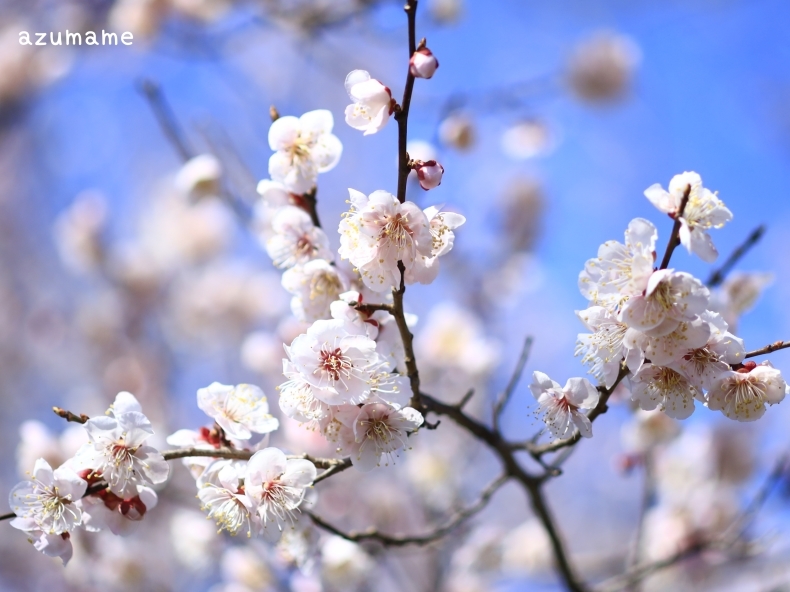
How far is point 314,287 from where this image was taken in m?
1.31

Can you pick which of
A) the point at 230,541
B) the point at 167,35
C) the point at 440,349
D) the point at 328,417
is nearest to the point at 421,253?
the point at 328,417

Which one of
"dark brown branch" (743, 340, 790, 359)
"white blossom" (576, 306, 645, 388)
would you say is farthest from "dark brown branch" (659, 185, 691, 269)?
"dark brown branch" (743, 340, 790, 359)

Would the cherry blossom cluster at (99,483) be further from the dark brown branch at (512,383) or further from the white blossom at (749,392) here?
the white blossom at (749,392)

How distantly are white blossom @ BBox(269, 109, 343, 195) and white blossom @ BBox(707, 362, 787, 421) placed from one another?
2.92ft

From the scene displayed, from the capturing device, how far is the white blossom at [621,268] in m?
0.99

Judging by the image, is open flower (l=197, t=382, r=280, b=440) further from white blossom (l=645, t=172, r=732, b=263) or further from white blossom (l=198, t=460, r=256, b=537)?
white blossom (l=645, t=172, r=732, b=263)

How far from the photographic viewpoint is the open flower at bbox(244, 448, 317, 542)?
1.12 m

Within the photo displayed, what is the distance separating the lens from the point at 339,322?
3.61 feet

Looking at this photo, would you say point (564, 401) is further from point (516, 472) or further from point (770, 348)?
point (516, 472)

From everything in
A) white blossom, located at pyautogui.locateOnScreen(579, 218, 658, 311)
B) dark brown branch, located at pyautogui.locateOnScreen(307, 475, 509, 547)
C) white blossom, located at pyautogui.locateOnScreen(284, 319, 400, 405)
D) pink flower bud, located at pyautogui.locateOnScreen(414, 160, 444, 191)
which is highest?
pink flower bud, located at pyautogui.locateOnScreen(414, 160, 444, 191)

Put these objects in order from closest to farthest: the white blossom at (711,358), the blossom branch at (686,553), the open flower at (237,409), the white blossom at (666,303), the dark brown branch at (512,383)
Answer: the white blossom at (666,303) → the white blossom at (711,358) → the open flower at (237,409) → the dark brown branch at (512,383) → the blossom branch at (686,553)

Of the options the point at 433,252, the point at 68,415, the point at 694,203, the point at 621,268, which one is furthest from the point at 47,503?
the point at 694,203

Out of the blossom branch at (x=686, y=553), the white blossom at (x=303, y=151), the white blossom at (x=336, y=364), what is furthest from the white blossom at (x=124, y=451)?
the blossom branch at (x=686, y=553)

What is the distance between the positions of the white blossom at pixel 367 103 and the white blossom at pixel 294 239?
312mm
